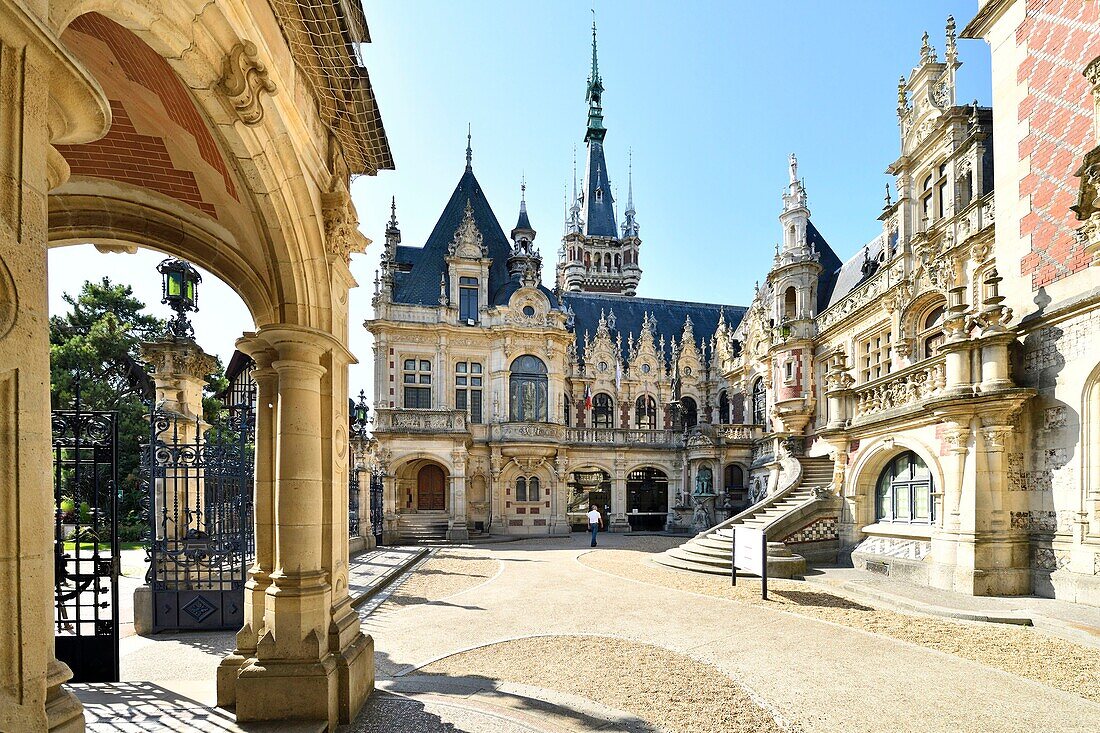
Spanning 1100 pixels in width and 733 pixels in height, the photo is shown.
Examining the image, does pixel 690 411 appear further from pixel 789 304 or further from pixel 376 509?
pixel 376 509

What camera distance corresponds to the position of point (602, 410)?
3488cm

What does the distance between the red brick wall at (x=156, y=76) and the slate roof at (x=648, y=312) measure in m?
31.2

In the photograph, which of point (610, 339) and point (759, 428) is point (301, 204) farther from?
point (610, 339)

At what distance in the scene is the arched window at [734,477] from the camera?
31.0 m

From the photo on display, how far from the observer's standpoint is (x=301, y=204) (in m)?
5.12

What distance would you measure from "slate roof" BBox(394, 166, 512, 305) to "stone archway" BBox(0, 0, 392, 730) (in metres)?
23.2

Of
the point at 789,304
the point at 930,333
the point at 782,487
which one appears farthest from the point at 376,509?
the point at 930,333

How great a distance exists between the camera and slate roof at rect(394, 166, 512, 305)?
29.2m

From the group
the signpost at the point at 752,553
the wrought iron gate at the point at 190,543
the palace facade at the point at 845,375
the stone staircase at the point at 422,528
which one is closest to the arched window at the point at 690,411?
the palace facade at the point at 845,375

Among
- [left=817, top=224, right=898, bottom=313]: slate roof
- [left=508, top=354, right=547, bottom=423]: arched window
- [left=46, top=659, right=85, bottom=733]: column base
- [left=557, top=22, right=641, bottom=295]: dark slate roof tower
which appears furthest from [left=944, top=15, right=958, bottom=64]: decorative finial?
[left=557, top=22, right=641, bottom=295]: dark slate roof tower

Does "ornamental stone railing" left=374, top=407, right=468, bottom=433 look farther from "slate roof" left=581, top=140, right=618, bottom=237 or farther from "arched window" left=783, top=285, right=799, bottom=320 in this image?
"slate roof" left=581, top=140, right=618, bottom=237

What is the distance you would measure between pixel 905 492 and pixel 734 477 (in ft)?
56.6

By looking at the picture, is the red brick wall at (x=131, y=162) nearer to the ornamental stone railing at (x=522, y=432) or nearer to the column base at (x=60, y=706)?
the column base at (x=60, y=706)

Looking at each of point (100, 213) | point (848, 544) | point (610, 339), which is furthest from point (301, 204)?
point (610, 339)
